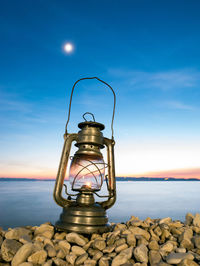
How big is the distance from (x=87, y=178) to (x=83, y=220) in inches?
20.3

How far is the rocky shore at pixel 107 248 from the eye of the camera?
1.80 metres

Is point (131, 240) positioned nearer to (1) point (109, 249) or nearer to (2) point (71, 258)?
(1) point (109, 249)

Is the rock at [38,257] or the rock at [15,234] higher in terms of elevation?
the rock at [15,234]

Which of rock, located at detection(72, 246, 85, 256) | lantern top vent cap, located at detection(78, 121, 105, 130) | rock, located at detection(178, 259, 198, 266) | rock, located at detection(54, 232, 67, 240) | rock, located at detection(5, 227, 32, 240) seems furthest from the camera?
lantern top vent cap, located at detection(78, 121, 105, 130)

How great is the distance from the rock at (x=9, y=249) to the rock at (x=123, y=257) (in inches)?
34.4

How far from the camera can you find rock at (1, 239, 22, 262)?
1912 millimetres

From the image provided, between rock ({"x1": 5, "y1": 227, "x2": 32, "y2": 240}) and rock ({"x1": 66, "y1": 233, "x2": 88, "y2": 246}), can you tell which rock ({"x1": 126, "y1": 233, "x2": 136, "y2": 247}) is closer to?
rock ({"x1": 66, "y1": 233, "x2": 88, "y2": 246})

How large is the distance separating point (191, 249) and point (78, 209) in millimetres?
1164

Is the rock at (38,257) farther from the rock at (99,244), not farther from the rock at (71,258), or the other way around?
the rock at (99,244)

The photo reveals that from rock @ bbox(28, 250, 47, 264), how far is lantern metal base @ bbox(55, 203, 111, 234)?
0.53 metres

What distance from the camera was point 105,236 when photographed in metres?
2.37

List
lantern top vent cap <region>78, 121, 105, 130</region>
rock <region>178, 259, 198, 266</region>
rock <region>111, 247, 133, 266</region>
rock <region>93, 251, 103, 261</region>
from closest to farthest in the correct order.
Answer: rock <region>178, 259, 198, 266</region>
rock <region>111, 247, 133, 266</region>
rock <region>93, 251, 103, 261</region>
lantern top vent cap <region>78, 121, 105, 130</region>

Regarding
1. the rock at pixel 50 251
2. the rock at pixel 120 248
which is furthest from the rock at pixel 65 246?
the rock at pixel 120 248

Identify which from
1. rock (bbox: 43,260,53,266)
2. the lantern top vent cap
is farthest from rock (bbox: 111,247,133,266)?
the lantern top vent cap
